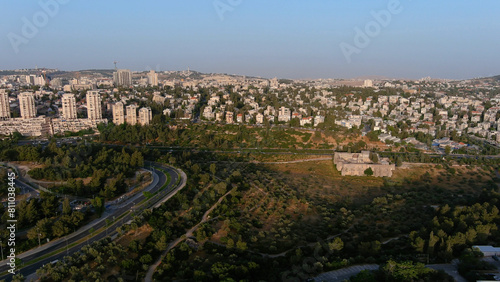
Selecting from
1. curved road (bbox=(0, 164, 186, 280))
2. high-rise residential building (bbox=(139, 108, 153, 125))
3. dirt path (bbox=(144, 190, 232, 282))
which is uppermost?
high-rise residential building (bbox=(139, 108, 153, 125))

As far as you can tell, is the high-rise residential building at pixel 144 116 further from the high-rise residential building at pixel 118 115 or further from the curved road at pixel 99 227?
the curved road at pixel 99 227

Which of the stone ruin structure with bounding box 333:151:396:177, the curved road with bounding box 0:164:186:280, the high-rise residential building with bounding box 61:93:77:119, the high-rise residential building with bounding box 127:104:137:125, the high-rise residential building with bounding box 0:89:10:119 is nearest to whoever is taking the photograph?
the curved road with bounding box 0:164:186:280

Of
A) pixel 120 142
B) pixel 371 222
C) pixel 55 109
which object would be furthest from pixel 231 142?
pixel 55 109

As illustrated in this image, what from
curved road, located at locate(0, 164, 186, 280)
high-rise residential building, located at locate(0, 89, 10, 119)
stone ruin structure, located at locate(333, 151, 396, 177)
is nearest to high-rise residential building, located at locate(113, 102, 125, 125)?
high-rise residential building, located at locate(0, 89, 10, 119)

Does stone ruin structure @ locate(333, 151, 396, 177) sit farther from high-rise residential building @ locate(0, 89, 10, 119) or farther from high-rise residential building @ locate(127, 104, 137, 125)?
high-rise residential building @ locate(0, 89, 10, 119)

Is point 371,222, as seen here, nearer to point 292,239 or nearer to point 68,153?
point 292,239

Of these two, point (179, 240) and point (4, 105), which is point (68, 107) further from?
point (179, 240)

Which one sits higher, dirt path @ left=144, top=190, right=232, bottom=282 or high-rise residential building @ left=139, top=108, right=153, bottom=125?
high-rise residential building @ left=139, top=108, right=153, bottom=125

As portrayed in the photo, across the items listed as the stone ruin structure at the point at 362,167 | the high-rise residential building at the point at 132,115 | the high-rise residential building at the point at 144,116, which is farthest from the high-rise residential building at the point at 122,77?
the stone ruin structure at the point at 362,167

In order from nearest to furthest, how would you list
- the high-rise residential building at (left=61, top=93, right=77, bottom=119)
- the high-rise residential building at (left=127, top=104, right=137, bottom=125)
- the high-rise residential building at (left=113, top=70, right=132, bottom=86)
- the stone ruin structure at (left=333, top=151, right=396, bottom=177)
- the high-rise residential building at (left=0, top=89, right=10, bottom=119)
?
1. the stone ruin structure at (left=333, top=151, right=396, bottom=177)
2. the high-rise residential building at (left=0, top=89, right=10, bottom=119)
3. the high-rise residential building at (left=61, top=93, right=77, bottom=119)
4. the high-rise residential building at (left=127, top=104, right=137, bottom=125)
5. the high-rise residential building at (left=113, top=70, right=132, bottom=86)
